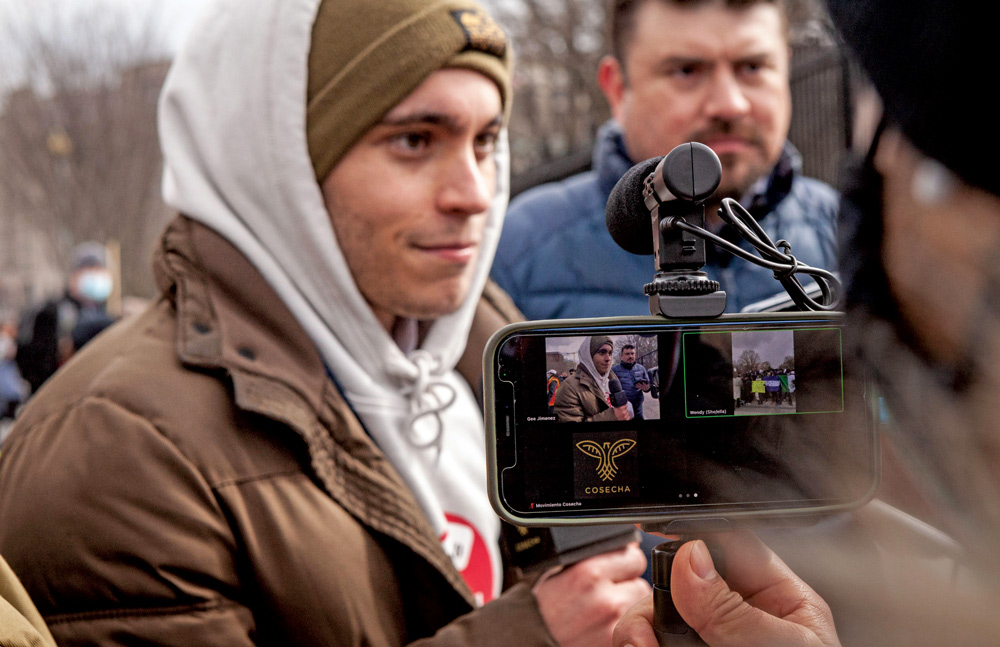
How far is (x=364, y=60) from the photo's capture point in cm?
189

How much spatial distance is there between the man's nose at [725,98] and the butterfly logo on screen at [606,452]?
49.8 inches

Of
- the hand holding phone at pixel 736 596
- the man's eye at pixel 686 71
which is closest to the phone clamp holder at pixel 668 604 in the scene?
the hand holding phone at pixel 736 596

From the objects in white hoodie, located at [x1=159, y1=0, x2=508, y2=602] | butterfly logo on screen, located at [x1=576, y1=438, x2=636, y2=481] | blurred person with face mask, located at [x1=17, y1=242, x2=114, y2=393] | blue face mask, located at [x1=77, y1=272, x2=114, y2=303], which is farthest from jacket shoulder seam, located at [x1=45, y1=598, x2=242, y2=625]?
blue face mask, located at [x1=77, y1=272, x2=114, y2=303]

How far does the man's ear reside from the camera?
275 centimetres

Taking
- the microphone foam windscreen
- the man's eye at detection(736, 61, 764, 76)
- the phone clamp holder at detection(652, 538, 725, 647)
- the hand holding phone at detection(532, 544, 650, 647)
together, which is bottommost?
the hand holding phone at detection(532, 544, 650, 647)

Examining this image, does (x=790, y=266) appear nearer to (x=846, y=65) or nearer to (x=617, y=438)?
(x=617, y=438)

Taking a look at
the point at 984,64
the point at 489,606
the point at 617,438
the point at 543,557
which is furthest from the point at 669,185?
the point at 489,606

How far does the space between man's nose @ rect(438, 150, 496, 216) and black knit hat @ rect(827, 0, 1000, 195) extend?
4.83 ft

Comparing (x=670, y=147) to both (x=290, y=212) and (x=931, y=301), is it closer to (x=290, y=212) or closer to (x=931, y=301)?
(x=290, y=212)

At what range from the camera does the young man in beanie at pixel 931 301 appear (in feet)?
1.46

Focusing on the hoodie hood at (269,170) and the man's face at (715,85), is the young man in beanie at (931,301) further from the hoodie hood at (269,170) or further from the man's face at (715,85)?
the hoodie hood at (269,170)

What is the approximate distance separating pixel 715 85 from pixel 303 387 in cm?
127

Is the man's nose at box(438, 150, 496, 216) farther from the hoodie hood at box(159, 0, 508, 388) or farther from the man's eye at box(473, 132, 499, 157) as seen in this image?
the hoodie hood at box(159, 0, 508, 388)

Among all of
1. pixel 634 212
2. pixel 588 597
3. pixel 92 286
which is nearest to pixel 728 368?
pixel 634 212
